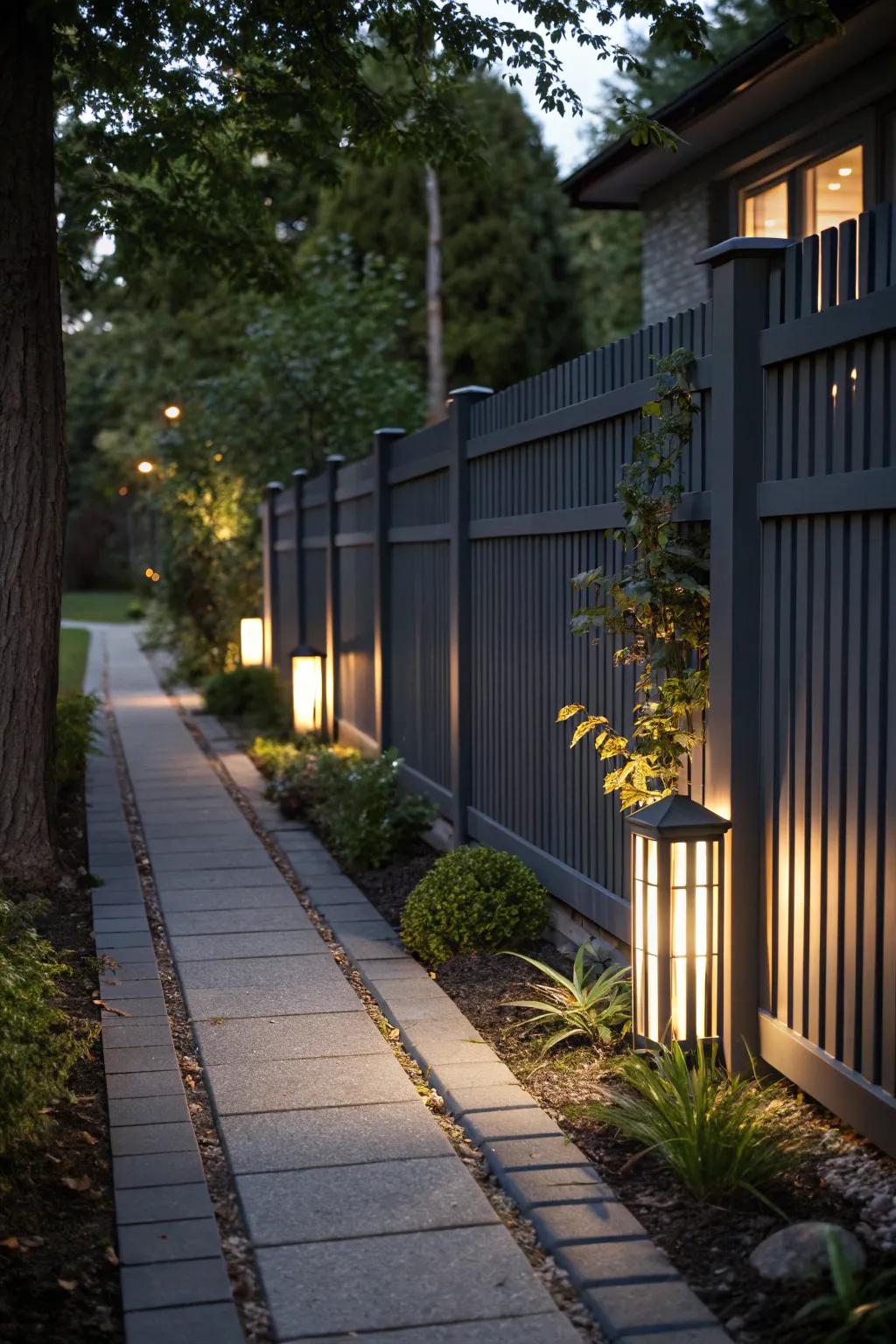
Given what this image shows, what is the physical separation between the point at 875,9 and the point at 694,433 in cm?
400

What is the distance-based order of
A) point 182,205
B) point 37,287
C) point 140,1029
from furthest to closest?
point 182,205
point 37,287
point 140,1029

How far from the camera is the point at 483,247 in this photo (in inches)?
1309

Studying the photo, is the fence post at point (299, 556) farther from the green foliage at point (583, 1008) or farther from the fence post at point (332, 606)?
the green foliage at point (583, 1008)

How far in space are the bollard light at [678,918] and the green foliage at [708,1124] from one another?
0.37 feet

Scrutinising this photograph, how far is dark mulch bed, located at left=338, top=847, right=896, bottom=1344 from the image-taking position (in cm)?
310

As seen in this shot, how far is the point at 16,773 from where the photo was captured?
23.6ft

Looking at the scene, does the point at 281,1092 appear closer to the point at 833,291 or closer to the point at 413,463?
the point at 833,291

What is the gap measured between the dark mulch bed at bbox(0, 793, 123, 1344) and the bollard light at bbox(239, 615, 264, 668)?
440 inches

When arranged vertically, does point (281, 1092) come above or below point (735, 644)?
below

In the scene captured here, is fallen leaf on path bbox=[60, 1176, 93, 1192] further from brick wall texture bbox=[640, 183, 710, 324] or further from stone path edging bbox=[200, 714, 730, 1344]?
brick wall texture bbox=[640, 183, 710, 324]

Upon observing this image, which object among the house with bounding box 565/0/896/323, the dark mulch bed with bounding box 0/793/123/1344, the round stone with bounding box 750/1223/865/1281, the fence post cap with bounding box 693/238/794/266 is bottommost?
the dark mulch bed with bounding box 0/793/123/1344

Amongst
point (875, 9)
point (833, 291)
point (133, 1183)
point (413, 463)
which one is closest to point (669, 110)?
point (875, 9)

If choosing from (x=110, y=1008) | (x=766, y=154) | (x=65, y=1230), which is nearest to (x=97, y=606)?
(x=766, y=154)

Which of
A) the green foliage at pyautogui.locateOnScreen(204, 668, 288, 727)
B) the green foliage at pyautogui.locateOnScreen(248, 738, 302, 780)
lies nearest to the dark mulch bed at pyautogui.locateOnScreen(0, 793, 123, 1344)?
the green foliage at pyautogui.locateOnScreen(248, 738, 302, 780)
